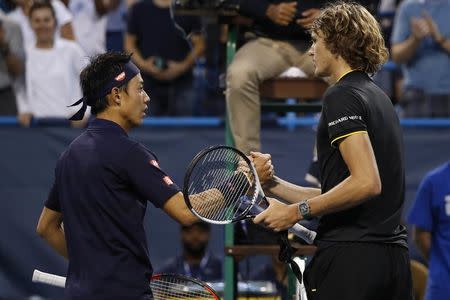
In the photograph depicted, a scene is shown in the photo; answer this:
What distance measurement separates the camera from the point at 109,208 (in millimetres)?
4688

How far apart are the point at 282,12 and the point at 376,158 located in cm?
221

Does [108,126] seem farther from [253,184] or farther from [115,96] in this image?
[253,184]

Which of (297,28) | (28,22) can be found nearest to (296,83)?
(297,28)

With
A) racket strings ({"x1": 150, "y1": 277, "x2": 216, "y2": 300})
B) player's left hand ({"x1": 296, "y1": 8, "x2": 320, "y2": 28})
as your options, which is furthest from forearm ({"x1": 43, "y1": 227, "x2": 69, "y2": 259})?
player's left hand ({"x1": 296, "y1": 8, "x2": 320, "y2": 28})

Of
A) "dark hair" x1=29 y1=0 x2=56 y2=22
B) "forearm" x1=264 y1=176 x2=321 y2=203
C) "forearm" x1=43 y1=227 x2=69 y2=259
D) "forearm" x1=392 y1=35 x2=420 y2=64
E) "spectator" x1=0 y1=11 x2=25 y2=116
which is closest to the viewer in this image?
"forearm" x1=43 y1=227 x2=69 y2=259

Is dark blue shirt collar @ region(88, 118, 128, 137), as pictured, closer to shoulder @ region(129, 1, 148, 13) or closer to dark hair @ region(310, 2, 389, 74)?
dark hair @ region(310, 2, 389, 74)

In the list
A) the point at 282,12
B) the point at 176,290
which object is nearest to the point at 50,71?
the point at 282,12

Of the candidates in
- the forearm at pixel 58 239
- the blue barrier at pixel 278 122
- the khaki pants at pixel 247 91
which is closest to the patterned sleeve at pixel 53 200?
the forearm at pixel 58 239

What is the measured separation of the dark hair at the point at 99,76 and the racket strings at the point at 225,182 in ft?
1.71

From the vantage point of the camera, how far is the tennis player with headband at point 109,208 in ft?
15.3

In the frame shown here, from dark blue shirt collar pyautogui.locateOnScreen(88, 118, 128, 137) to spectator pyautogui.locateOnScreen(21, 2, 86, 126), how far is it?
522 cm

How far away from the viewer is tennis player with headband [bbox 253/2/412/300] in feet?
15.3

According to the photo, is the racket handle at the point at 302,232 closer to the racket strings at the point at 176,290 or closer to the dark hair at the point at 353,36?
the racket strings at the point at 176,290

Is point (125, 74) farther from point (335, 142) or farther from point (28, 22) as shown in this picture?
point (28, 22)
